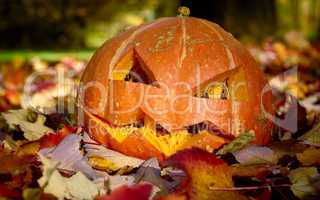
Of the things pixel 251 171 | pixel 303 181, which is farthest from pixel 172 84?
pixel 303 181

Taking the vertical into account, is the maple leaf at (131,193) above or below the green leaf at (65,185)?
above

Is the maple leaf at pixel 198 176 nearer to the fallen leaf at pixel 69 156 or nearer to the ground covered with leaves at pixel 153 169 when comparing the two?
the ground covered with leaves at pixel 153 169

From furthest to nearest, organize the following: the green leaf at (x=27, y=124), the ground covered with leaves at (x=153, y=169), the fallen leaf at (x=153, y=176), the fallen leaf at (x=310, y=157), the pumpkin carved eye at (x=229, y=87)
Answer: the green leaf at (x=27, y=124) → the pumpkin carved eye at (x=229, y=87) → the fallen leaf at (x=310, y=157) → the fallen leaf at (x=153, y=176) → the ground covered with leaves at (x=153, y=169)

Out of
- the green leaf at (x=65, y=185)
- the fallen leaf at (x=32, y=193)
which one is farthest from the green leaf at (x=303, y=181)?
the fallen leaf at (x=32, y=193)

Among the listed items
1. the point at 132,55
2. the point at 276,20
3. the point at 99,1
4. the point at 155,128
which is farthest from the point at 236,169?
the point at 276,20

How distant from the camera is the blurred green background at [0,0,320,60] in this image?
369 inches

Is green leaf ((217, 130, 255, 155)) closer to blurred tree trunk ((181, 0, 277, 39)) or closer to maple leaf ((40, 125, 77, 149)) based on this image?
maple leaf ((40, 125, 77, 149))

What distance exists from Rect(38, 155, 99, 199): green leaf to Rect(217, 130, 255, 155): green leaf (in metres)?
0.52

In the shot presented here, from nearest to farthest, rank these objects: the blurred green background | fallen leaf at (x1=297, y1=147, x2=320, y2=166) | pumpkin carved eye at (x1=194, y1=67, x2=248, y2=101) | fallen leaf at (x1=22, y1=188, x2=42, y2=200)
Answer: fallen leaf at (x1=22, y1=188, x2=42, y2=200) < fallen leaf at (x1=297, y1=147, x2=320, y2=166) < pumpkin carved eye at (x1=194, y1=67, x2=248, y2=101) < the blurred green background

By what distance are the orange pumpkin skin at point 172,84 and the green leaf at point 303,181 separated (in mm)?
363

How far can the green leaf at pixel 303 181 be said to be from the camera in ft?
5.53

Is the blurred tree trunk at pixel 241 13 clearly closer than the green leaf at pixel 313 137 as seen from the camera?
No

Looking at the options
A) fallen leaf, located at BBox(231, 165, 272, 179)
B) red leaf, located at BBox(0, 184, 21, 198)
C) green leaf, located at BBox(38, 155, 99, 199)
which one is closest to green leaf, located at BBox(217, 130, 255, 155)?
fallen leaf, located at BBox(231, 165, 272, 179)

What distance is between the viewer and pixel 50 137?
2.00 metres
